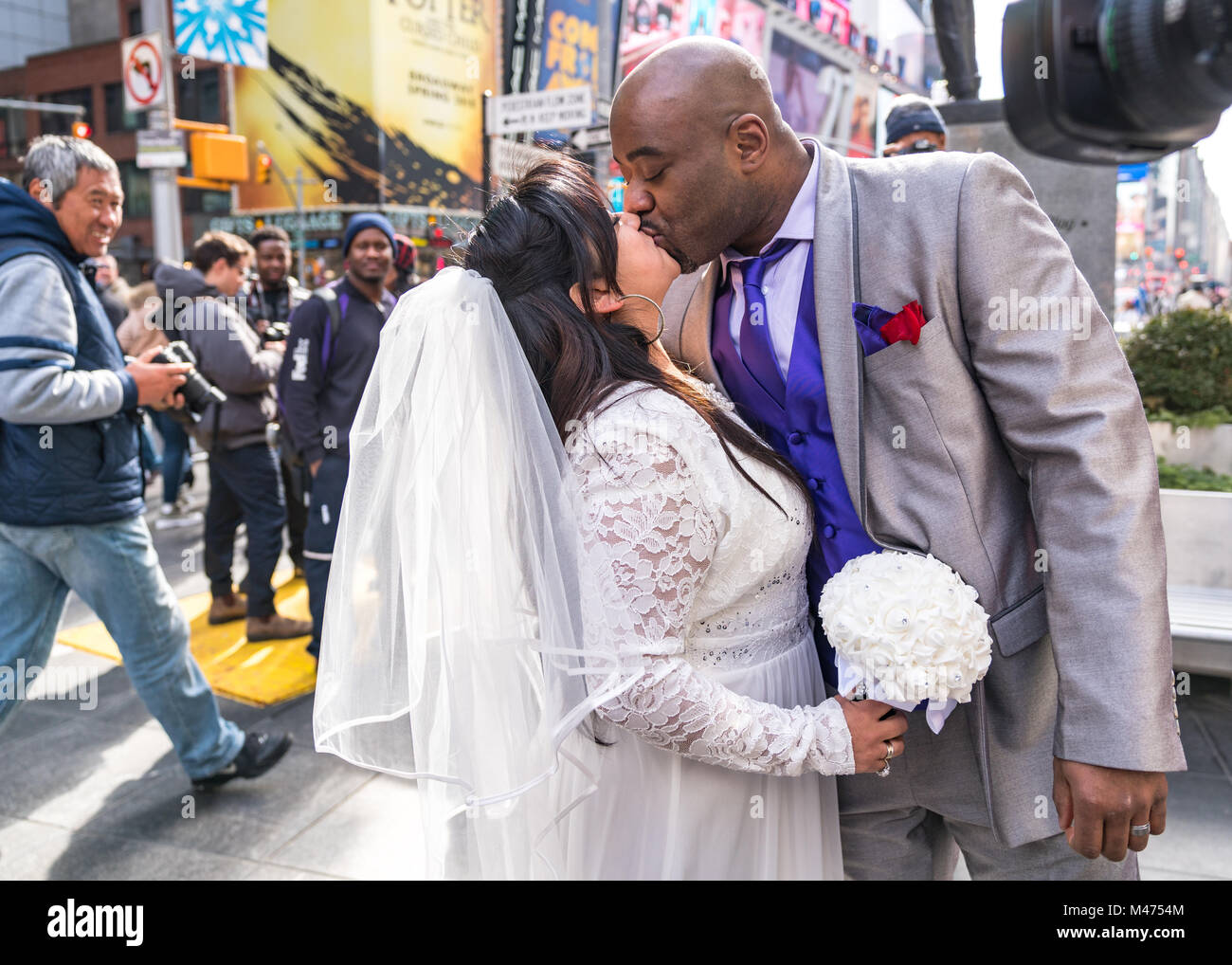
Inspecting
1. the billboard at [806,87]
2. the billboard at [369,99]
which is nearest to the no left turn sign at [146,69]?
the billboard at [369,99]

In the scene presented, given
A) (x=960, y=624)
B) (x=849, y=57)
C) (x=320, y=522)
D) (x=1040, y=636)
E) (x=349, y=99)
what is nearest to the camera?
(x=960, y=624)

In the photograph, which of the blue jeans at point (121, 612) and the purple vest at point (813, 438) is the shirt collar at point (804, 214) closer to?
the purple vest at point (813, 438)

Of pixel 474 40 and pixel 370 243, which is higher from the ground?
pixel 474 40

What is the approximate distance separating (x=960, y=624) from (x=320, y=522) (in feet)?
11.3

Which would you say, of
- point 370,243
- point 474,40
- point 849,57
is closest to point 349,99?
point 474,40

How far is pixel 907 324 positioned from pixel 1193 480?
345cm

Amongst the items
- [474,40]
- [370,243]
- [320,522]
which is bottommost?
[320,522]

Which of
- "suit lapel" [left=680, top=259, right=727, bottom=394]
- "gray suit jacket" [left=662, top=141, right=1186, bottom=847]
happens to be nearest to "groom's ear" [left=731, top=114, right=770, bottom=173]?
"gray suit jacket" [left=662, top=141, right=1186, bottom=847]

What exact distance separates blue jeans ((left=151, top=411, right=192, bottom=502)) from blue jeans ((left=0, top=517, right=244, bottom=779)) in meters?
4.83

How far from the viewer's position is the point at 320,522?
4312mm

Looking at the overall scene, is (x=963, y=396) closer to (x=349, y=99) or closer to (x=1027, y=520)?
(x=1027, y=520)

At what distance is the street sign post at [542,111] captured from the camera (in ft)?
26.0

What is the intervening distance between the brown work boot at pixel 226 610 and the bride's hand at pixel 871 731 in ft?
15.2

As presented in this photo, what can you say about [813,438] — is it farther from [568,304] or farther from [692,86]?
[692,86]
